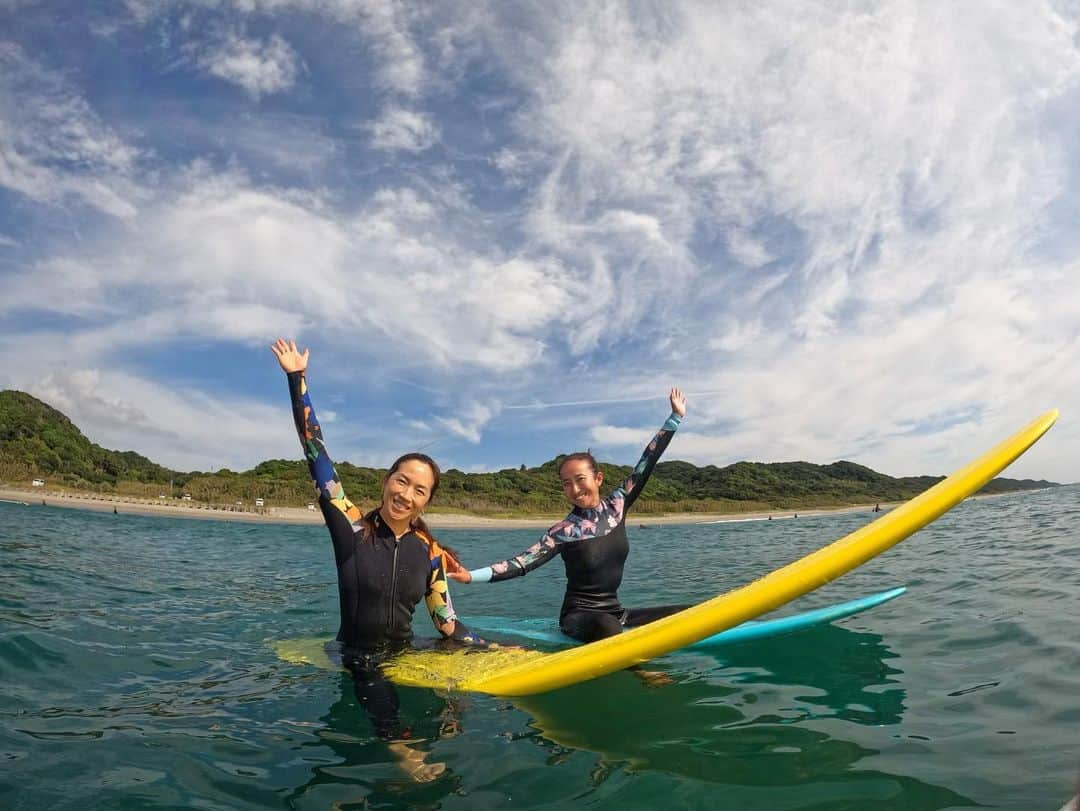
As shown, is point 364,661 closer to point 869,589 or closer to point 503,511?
point 869,589

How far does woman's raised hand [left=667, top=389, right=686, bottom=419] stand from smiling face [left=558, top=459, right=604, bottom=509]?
0.98 m

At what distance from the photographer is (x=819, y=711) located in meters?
3.58

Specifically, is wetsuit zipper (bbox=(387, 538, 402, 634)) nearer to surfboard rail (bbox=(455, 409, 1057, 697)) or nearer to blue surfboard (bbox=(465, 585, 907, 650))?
surfboard rail (bbox=(455, 409, 1057, 697))

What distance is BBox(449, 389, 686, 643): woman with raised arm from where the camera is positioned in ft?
17.0

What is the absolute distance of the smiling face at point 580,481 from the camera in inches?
205

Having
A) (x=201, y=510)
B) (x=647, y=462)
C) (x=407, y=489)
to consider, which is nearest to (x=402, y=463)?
(x=407, y=489)

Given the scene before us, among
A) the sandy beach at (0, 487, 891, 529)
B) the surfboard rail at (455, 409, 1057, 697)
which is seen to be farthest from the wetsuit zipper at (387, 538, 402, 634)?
the sandy beach at (0, 487, 891, 529)

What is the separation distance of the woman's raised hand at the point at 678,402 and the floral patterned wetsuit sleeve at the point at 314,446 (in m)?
3.01

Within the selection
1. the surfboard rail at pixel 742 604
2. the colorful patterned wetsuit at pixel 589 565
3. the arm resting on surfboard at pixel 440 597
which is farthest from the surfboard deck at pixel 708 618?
the colorful patterned wetsuit at pixel 589 565

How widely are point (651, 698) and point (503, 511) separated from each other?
52.7m

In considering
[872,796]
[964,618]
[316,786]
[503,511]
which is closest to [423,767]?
[316,786]

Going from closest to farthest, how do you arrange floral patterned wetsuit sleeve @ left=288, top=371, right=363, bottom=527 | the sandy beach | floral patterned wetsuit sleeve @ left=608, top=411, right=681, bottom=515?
floral patterned wetsuit sleeve @ left=288, top=371, right=363, bottom=527 < floral patterned wetsuit sleeve @ left=608, top=411, right=681, bottom=515 < the sandy beach

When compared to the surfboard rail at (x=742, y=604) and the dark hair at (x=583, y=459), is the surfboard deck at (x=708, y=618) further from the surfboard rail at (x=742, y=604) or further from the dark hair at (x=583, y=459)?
the dark hair at (x=583, y=459)

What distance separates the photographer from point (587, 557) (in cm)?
528
